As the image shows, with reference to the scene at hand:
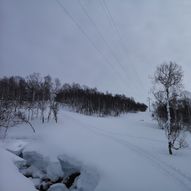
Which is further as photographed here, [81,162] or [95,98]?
[95,98]

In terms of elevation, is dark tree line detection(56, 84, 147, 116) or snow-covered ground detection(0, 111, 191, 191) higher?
dark tree line detection(56, 84, 147, 116)

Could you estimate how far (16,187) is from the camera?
22.2ft

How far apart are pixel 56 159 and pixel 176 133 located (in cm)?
1181

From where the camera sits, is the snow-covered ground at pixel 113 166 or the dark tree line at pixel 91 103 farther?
the dark tree line at pixel 91 103

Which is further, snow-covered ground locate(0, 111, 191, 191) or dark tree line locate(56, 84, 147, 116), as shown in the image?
dark tree line locate(56, 84, 147, 116)

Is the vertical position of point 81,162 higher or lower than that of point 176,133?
lower

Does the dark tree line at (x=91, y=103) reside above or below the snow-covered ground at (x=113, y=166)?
above

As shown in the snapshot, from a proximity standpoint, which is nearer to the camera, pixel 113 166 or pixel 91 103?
pixel 113 166

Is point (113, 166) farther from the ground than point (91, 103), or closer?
closer

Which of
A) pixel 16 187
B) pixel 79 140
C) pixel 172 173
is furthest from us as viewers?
pixel 79 140

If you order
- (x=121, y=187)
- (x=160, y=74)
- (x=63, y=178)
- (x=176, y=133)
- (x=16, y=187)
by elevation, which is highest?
(x=160, y=74)

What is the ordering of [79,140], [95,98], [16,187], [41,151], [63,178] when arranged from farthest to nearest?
[95,98]
[79,140]
[41,151]
[63,178]
[16,187]

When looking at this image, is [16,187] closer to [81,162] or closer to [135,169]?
[135,169]

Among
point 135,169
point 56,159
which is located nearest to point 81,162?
point 56,159
